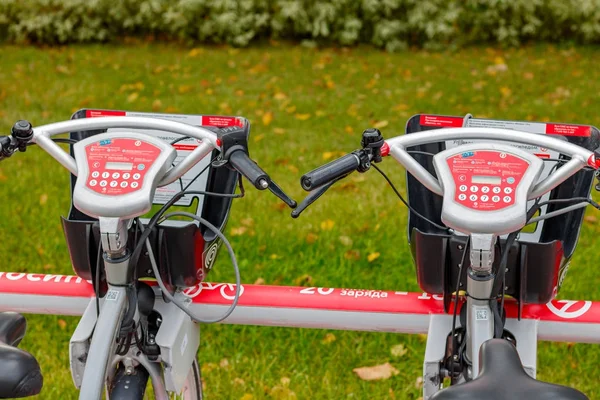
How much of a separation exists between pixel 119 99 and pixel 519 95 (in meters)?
3.15

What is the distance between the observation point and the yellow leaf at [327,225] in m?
4.07

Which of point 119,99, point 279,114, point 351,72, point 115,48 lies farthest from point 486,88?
point 115,48

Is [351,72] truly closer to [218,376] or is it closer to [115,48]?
[115,48]

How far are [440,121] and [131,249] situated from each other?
0.79 metres

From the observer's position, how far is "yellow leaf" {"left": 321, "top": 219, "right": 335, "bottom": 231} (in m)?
4.07

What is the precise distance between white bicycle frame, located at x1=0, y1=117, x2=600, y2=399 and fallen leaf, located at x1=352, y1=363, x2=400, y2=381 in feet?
3.34

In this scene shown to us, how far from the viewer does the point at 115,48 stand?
8.59 metres

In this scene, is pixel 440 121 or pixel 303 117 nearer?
pixel 440 121

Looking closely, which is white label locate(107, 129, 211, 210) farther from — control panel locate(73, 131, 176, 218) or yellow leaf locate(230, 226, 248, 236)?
yellow leaf locate(230, 226, 248, 236)

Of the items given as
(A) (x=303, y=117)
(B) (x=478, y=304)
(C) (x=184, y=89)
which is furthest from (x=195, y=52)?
(B) (x=478, y=304)

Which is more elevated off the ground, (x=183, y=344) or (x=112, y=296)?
(x=112, y=296)

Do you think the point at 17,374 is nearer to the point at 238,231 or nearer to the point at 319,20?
the point at 238,231

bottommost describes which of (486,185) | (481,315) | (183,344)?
(183,344)

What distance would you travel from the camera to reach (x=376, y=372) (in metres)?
3.07
